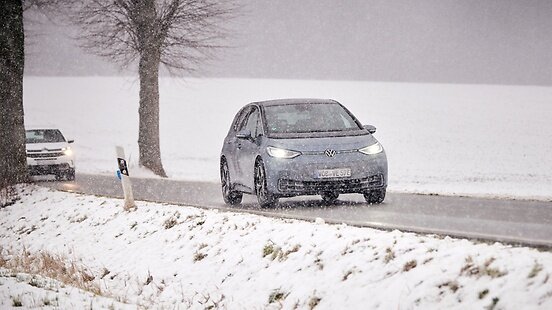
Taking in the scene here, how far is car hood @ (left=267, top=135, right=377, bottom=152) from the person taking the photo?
12906 mm

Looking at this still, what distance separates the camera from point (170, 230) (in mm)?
12883

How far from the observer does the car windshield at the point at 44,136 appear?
2655cm

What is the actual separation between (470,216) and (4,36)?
49.7ft

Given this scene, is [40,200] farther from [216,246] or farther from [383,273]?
[383,273]

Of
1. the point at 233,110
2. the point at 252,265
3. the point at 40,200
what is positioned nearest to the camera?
the point at 252,265

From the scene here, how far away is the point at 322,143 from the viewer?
42.7 ft

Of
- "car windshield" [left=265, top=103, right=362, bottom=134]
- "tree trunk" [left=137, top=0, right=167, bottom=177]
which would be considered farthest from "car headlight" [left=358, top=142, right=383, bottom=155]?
"tree trunk" [left=137, top=0, right=167, bottom=177]

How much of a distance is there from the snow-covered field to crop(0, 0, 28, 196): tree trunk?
5651mm

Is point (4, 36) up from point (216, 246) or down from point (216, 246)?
up

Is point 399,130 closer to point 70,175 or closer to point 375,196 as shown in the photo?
point 70,175

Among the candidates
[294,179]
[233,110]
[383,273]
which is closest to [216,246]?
[294,179]

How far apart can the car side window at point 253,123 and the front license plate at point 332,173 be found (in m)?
1.82

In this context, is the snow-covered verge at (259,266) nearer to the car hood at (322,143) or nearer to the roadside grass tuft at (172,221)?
the roadside grass tuft at (172,221)

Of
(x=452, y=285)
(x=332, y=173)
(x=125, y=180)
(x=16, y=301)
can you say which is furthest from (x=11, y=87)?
(x=452, y=285)
